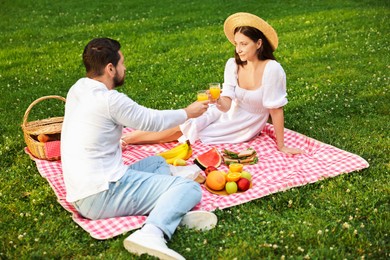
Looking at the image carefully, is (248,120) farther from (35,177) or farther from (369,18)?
(369,18)

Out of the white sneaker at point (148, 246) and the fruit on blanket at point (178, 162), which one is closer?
the white sneaker at point (148, 246)

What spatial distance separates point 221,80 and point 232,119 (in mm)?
2873

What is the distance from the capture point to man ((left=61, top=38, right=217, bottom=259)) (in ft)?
17.3

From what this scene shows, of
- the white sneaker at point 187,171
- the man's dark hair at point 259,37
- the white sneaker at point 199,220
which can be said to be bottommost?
the white sneaker at point 187,171

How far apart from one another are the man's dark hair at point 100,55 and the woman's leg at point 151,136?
2409mm

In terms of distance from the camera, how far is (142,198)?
18.0ft

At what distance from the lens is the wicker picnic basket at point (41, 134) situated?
714cm

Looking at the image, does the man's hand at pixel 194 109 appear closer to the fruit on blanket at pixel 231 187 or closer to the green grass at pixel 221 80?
the fruit on blanket at pixel 231 187

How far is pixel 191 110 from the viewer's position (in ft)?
19.6

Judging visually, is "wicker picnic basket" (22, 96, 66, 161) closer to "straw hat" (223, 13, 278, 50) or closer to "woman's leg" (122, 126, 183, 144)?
"woman's leg" (122, 126, 183, 144)

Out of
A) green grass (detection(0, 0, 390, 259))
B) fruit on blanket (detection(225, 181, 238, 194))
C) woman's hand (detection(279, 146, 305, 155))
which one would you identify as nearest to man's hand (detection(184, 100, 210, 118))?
fruit on blanket (detection(225, 181, 238, 194))

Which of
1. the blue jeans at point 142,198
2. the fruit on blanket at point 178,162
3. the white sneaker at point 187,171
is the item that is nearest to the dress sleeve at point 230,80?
the fruit on blanket at point 178,162

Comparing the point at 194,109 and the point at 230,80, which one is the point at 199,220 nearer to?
the point at 194,109

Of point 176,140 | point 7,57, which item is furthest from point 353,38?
point 7,57
